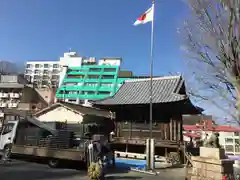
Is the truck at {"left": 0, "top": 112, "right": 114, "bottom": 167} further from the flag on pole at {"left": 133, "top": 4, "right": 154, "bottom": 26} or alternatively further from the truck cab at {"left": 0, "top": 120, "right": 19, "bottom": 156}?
the flag on pole at {"left": 133, "top": 4, "right": 154, "bottom": 26}

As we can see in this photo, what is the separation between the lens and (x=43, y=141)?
16.4 meters

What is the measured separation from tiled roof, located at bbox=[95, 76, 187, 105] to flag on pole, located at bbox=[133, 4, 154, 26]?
5593 millimetres

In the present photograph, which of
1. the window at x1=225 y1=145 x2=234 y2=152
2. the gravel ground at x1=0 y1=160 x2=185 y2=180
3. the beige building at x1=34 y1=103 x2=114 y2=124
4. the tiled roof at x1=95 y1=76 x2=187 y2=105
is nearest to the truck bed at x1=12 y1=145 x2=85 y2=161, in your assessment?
the gravel ground at x1=0 y1=160 x2=185 y2=180

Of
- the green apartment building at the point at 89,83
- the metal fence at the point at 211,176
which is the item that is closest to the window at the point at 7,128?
the metal fence at the point at 211,176

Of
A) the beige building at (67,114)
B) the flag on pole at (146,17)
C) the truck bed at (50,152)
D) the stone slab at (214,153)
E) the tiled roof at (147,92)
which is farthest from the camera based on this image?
the beige building at (67,114)

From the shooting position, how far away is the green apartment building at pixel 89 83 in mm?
85000

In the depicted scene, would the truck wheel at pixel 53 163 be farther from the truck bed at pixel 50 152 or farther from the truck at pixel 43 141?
the truck bed at pixel 50 152

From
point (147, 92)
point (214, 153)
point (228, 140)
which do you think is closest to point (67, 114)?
point (147, 92)

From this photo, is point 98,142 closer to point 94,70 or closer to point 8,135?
point 8,135

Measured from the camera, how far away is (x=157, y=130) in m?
21.1

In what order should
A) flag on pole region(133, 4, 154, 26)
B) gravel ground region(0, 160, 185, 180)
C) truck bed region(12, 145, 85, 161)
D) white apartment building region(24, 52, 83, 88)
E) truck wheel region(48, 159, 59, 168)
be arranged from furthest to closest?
white apartment building region(24, 52, 83, 88) < flag on pole region(133, 4, 154, 26) < truck wheel region(48, 159, 59, 168) < truck bed region(12, 145, 85, 161) < gravel ground region(0, 160, 185, 180)

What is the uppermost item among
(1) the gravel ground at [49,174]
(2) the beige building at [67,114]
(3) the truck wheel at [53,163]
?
(2) the beige building at [67,114]

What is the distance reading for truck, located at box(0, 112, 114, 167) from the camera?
49.2 ft

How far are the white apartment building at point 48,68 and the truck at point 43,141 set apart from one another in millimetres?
89654
